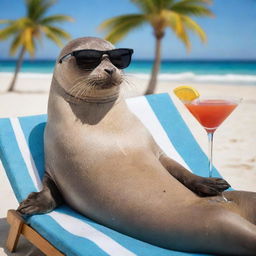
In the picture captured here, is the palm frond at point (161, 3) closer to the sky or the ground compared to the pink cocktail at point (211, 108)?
closer to the sky

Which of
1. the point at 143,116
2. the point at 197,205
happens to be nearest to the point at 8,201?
the point at 143,116

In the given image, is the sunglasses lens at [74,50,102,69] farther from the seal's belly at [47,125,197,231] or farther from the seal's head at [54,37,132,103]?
the seal's belly at [47,125,197,231]

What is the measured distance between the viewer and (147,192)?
2549 mm

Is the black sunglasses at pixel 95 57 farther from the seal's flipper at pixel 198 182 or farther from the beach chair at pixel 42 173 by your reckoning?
the beach chair at pixel 42 173

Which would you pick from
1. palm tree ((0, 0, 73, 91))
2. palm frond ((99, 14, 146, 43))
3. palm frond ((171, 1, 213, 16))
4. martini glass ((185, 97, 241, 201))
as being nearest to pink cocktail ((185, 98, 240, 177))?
martini glass ((185, 97, 241, 201))

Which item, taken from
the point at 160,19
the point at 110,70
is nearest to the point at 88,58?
the point at 110,70

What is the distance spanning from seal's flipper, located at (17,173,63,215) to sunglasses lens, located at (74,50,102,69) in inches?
32.5

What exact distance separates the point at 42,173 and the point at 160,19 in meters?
13.4

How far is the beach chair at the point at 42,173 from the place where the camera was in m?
2.40

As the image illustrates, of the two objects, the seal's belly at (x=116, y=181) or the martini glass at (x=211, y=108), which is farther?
the martini glass at (x=211, y=108)

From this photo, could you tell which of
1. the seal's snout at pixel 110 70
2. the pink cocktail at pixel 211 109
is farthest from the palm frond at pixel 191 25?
the seal's snout at pixel 110 70

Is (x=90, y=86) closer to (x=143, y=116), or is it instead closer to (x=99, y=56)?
(x=99, y=56)

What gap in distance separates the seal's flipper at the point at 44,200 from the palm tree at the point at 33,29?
17.8 meters

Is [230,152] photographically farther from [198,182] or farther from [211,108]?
[198,182]
